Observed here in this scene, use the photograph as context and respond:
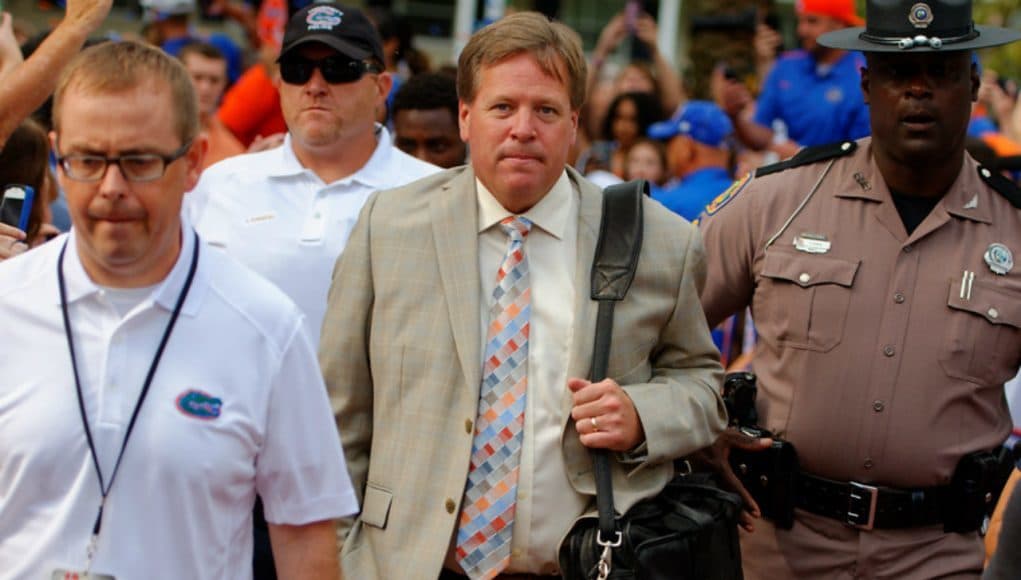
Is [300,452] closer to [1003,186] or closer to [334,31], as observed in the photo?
[334,31]

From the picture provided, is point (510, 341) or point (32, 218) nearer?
point (510, 341)

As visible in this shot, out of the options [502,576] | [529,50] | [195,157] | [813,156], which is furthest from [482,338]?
[813,156]

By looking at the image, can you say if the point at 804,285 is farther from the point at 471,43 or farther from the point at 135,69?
the point at 135,69

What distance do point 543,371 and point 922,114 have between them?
5.51 feet

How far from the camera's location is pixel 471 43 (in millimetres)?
4496

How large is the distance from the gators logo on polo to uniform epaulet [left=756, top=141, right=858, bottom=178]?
2728 mm

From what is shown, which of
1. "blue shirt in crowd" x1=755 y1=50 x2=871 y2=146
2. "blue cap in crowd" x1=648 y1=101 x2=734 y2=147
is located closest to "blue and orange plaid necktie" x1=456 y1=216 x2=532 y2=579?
"blue cap in crowd" x1=648 y1=101 x2=734 y2=147

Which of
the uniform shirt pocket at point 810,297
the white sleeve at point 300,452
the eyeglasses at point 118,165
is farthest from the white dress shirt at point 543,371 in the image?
the eyeglasses at point 118,165

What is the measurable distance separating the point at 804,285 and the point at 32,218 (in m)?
2.58

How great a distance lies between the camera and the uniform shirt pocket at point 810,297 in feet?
16.9

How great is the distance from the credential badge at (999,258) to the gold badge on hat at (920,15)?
0.78 metres

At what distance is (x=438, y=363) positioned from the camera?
4.27 metres

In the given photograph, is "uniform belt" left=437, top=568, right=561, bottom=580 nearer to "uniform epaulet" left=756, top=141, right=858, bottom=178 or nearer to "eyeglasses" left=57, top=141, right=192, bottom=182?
"eyeglasses" left=57, top=141, right=192, bottom=182

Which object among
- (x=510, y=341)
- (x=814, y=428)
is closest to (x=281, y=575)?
(x=510, y=341)
